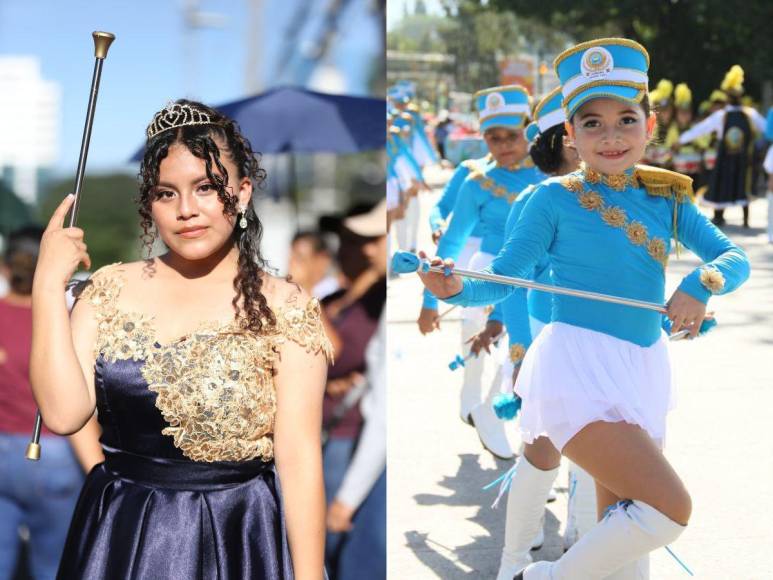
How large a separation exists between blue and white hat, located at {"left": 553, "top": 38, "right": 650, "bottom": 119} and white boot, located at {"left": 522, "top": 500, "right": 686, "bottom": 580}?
112 centimetres

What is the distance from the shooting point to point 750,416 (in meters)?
6.59

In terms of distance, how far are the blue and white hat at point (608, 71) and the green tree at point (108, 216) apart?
1.28 m

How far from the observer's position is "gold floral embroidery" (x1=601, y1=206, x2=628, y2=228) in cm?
336

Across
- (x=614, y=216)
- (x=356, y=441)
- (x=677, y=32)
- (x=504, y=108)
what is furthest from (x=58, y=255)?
(x=677, y=32)

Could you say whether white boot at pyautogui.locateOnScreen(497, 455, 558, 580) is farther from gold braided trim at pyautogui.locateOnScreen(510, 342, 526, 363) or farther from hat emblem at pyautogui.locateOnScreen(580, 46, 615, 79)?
hat emblem at pyautogui.locateOnScreen(580, 46, 615, 79)

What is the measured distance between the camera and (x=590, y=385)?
3.24 m

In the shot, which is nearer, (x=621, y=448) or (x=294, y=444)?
(x=294, y=444)

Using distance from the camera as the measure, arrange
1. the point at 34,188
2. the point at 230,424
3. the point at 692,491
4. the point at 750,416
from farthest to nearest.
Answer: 1. the point at 750,416
2. the point at 692,491
3. the point at 34,188
4. the point at 230,424

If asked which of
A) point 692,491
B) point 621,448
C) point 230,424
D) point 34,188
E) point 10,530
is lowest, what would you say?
point 692,491

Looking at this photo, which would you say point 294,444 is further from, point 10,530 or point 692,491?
point 692,491

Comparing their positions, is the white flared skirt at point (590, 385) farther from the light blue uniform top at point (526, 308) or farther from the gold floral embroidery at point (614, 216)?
the light blue uniform top at point (526, 308)

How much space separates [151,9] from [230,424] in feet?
4.48

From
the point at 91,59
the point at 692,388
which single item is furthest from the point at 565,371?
the point at 692,388

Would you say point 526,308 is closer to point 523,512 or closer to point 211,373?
point 523,512
